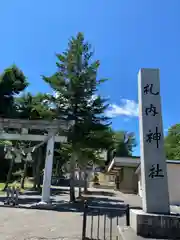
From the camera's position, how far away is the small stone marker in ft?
16.7

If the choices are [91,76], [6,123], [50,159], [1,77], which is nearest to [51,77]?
[91,76]

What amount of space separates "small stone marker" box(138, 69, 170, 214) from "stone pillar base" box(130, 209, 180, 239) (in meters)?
0.30

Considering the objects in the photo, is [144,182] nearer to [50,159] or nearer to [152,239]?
[152,239]

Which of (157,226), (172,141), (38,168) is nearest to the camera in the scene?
(157,226)

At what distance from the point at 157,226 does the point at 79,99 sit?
972cm

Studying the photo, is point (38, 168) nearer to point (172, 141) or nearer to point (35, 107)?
point (35, 107)

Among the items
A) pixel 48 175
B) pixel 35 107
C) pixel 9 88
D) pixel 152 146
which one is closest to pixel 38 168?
pixel 35 107

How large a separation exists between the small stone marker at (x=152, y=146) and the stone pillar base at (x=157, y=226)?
30cm

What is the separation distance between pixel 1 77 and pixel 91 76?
568 inches

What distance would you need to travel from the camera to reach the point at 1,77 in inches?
944

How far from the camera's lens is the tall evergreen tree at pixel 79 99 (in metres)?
13.1

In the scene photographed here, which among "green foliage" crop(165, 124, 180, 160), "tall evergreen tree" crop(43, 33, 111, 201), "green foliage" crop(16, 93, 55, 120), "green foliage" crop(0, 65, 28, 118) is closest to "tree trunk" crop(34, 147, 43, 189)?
"green foliage" crop(16, 93, 55, 120)

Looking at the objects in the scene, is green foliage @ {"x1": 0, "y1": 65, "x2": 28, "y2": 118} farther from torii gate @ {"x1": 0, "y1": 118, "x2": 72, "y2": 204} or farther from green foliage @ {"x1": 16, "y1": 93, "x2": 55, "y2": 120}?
torii gate @ {"x1": 0, "y1": 118, "x2": 72, "y2": 204}

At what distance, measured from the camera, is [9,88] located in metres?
24.3
